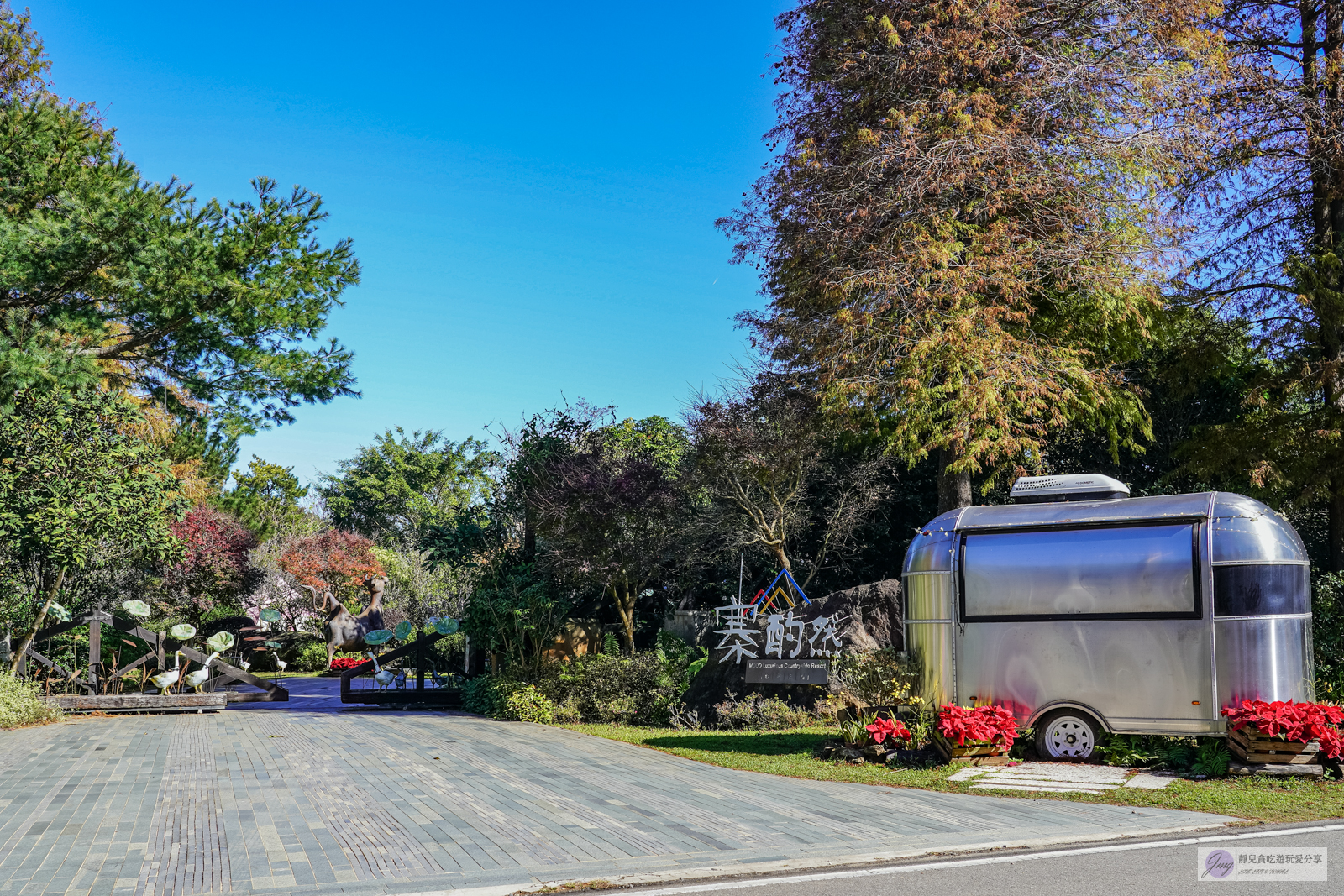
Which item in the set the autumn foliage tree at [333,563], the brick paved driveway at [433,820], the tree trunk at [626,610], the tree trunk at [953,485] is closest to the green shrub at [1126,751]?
the brick paved driveway at [433,820]

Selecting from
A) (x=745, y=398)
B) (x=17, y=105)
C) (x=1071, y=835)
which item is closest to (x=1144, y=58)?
(x=745, y=398)

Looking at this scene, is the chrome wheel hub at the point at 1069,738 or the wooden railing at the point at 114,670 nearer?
the chrome wheel hub at the point at 1069,738

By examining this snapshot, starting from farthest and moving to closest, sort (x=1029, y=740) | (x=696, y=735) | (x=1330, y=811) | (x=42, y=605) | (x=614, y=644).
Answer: (x=614, y=644), (x=42, y=605), (x=696, y=735), (x=1029, y=740), (x=1330, y=811)

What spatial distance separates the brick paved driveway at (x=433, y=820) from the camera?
638 centimetres

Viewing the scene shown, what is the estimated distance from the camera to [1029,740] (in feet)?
36.2

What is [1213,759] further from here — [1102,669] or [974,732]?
[974,732]

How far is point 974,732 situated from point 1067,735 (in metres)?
1.09

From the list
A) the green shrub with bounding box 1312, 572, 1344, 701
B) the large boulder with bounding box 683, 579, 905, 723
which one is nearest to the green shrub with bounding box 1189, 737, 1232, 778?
the green shrub with bounding box 1312, 572, 1344, 701

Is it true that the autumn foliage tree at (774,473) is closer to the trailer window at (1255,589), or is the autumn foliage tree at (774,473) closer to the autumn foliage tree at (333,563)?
the trailer window at (1255,589)

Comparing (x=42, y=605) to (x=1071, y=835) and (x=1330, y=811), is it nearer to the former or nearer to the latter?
(x=1071, y=835)

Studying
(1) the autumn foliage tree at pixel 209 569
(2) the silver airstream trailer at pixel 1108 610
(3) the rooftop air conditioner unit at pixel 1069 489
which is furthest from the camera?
(1) the autumn foliage tree at pixel 209 569

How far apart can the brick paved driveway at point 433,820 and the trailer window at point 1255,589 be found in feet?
8.61

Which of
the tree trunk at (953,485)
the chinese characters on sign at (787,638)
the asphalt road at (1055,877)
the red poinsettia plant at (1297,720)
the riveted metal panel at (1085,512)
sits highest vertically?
the tree trunk at (953,485)

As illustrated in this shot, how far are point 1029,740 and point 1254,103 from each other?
1153 cm
